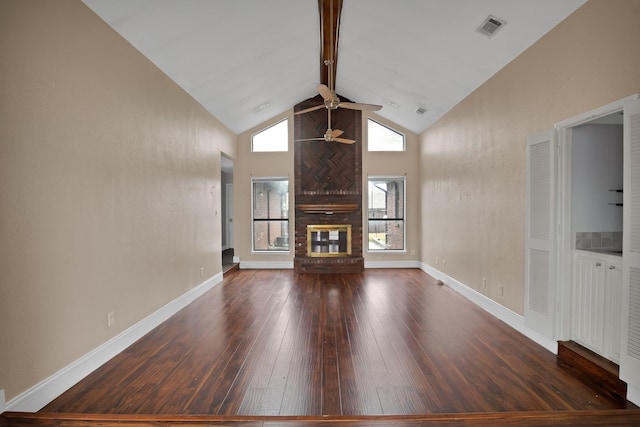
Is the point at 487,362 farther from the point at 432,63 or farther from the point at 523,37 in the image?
the point at 432,63

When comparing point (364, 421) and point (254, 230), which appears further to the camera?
point (254, 230)

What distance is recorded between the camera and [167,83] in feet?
13.8

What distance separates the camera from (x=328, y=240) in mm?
7465

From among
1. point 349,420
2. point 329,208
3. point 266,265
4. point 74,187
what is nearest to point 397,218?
point 329,208

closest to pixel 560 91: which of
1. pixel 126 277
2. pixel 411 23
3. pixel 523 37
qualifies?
pixel 523 37

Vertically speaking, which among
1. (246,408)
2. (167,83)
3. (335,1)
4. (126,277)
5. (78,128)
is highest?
(335,1)

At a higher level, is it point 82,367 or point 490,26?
point 490,26

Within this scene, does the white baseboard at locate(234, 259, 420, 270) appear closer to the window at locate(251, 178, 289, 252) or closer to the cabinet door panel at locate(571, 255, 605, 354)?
the window at locate(251, 178, 289, 252)

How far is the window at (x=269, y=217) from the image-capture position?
7.76 metres

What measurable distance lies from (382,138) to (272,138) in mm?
2481

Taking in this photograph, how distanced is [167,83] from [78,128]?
1.80 meters

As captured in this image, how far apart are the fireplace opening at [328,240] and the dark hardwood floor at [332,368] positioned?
282 cm

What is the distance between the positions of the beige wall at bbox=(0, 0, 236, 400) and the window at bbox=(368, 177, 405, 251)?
182 inches

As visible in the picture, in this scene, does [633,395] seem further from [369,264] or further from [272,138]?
[272,138]
